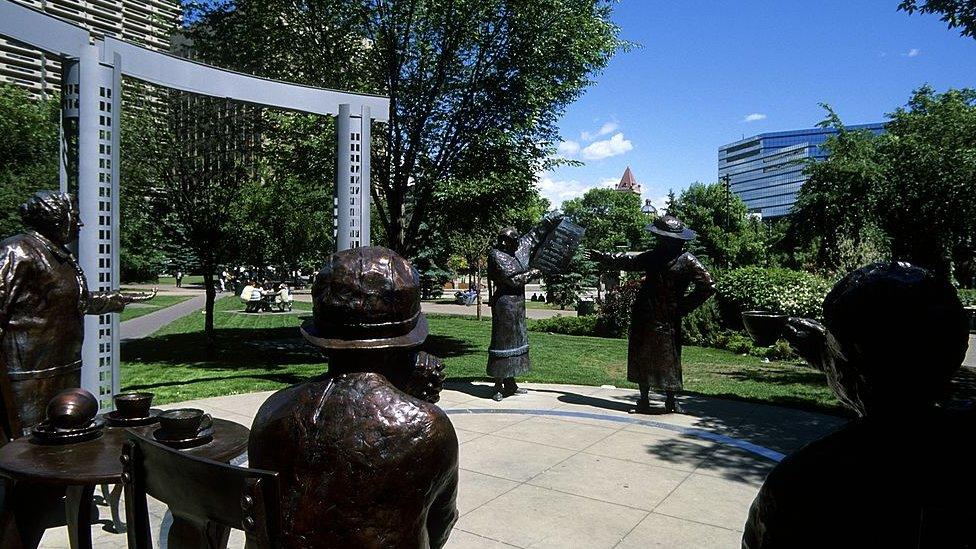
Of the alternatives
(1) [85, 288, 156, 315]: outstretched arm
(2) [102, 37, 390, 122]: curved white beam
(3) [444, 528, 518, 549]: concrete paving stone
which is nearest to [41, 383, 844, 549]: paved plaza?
(3) [444, 528, 518, 549]: concrete paving stone

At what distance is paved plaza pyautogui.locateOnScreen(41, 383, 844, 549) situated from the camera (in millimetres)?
4340

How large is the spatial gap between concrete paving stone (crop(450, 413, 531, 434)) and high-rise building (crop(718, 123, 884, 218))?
11226 centimetres

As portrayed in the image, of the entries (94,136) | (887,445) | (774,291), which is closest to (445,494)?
(887,445)

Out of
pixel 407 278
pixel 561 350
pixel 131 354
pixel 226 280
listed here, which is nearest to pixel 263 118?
pixel 131 354

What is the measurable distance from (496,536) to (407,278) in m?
2.86

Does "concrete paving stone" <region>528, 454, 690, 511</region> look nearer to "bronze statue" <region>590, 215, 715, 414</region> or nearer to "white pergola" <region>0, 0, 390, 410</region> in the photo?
"bronze statue" <region>590, 215, 715, 414</region>

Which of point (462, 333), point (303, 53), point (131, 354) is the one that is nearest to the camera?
point (303, 53)

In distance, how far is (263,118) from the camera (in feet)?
43.4

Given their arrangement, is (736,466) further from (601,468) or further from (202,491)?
(202,491)

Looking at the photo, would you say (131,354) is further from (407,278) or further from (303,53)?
(407,278)

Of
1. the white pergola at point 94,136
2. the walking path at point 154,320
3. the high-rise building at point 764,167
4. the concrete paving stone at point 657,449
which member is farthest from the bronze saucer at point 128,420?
the high-rise building at point 764,167

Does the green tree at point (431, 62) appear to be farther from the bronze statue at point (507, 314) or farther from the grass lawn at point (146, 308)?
the grass lawn at point (146, 308)

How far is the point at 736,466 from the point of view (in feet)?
19.2

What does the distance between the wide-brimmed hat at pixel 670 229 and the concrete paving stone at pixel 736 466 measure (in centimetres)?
254
